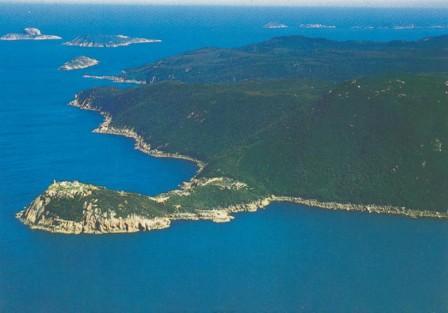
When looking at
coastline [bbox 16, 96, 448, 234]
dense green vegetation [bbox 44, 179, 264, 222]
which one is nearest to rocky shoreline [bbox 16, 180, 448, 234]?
coastline [bbox 16, 96, 448, 234]

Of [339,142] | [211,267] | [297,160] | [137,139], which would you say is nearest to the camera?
[211,267]

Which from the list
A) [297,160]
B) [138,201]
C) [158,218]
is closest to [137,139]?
[297,160]

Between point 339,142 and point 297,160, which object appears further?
point 339,142

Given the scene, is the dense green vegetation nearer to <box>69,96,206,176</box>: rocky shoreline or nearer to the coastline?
the coastline

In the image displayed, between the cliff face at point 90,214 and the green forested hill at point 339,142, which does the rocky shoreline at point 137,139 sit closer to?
the green forested hill at point 339,142

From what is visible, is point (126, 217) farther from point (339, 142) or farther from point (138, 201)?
point (339, 142)

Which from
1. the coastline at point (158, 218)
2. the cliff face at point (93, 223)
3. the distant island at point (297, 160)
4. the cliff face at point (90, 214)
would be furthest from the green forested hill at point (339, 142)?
the cliff face at point (93, 223)

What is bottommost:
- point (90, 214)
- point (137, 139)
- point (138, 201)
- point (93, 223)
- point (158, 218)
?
point (137, 139)

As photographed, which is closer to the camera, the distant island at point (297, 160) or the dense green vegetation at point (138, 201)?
the dense green vegetation at point (138, 201)

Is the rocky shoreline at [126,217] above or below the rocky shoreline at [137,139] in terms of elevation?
above
